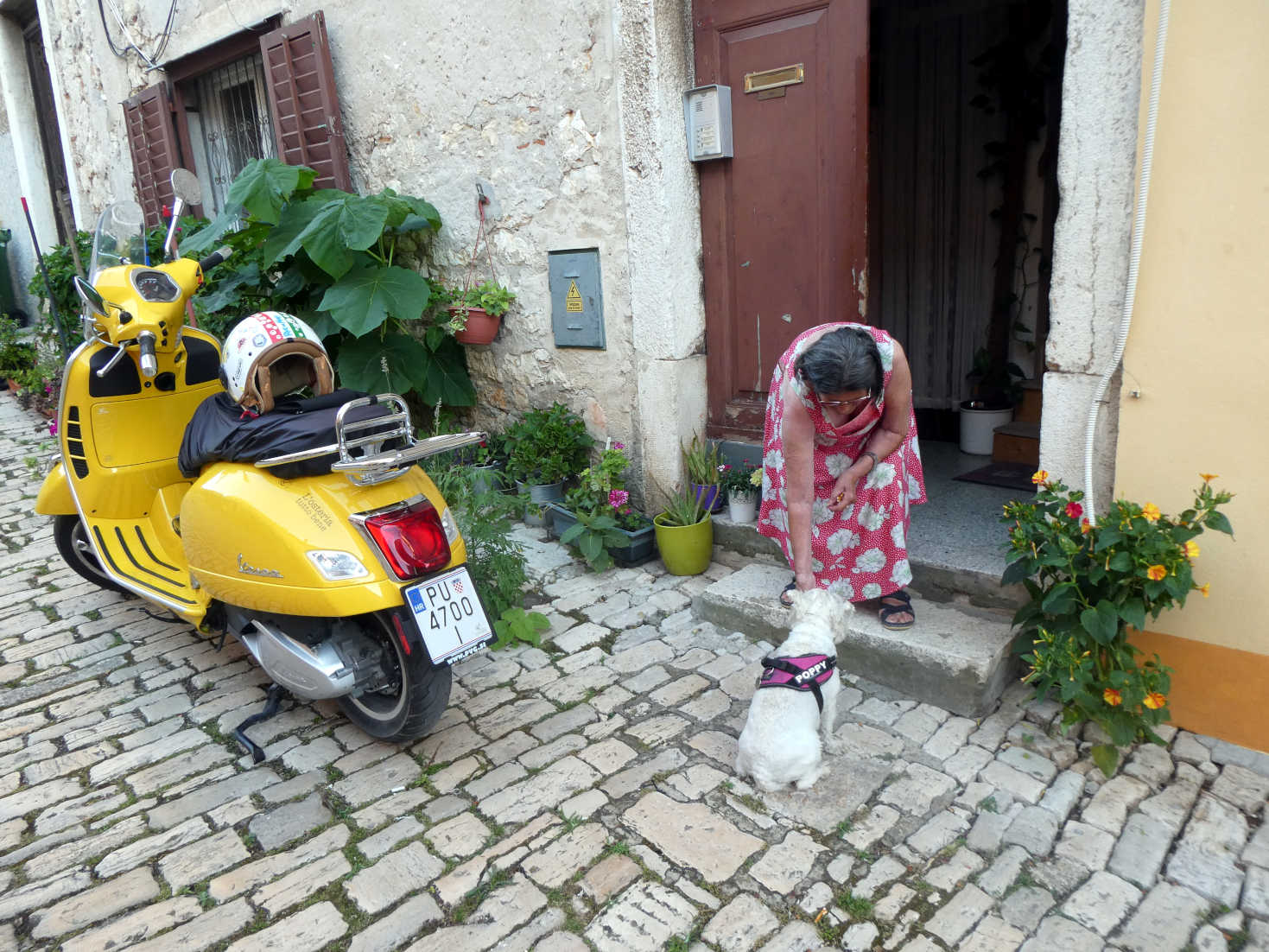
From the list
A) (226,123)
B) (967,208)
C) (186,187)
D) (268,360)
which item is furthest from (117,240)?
(967,208)

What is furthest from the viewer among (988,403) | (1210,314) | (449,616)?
(988,403)

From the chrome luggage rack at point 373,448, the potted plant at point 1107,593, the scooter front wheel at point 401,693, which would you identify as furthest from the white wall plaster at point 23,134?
the potted plant at point 1107,593

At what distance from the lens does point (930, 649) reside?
3.01 m

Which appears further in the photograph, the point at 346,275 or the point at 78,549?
the point at 346,275

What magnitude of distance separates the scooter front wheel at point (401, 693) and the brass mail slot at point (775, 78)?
2790 mm

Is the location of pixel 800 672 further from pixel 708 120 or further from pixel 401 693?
pixel 708 120

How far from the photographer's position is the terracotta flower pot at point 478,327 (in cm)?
493

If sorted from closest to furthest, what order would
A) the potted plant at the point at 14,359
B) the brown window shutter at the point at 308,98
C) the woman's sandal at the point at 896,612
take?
the woman's sandal at the point at 896,612
the brown window shutter at the point at 308,98
the potted plant at the point at 14,359

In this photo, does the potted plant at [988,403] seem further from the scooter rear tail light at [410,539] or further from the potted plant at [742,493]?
the scooter rear tail light at [410,539]

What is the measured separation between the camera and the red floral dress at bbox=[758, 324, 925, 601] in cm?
312

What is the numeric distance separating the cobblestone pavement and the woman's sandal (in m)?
0.25

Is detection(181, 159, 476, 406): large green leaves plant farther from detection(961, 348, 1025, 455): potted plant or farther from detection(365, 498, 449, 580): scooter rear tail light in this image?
detection(961, 348, 1025, 455): potted plant

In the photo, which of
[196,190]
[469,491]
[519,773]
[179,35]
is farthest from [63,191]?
[519,773]

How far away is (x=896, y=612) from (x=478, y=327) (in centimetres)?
287
